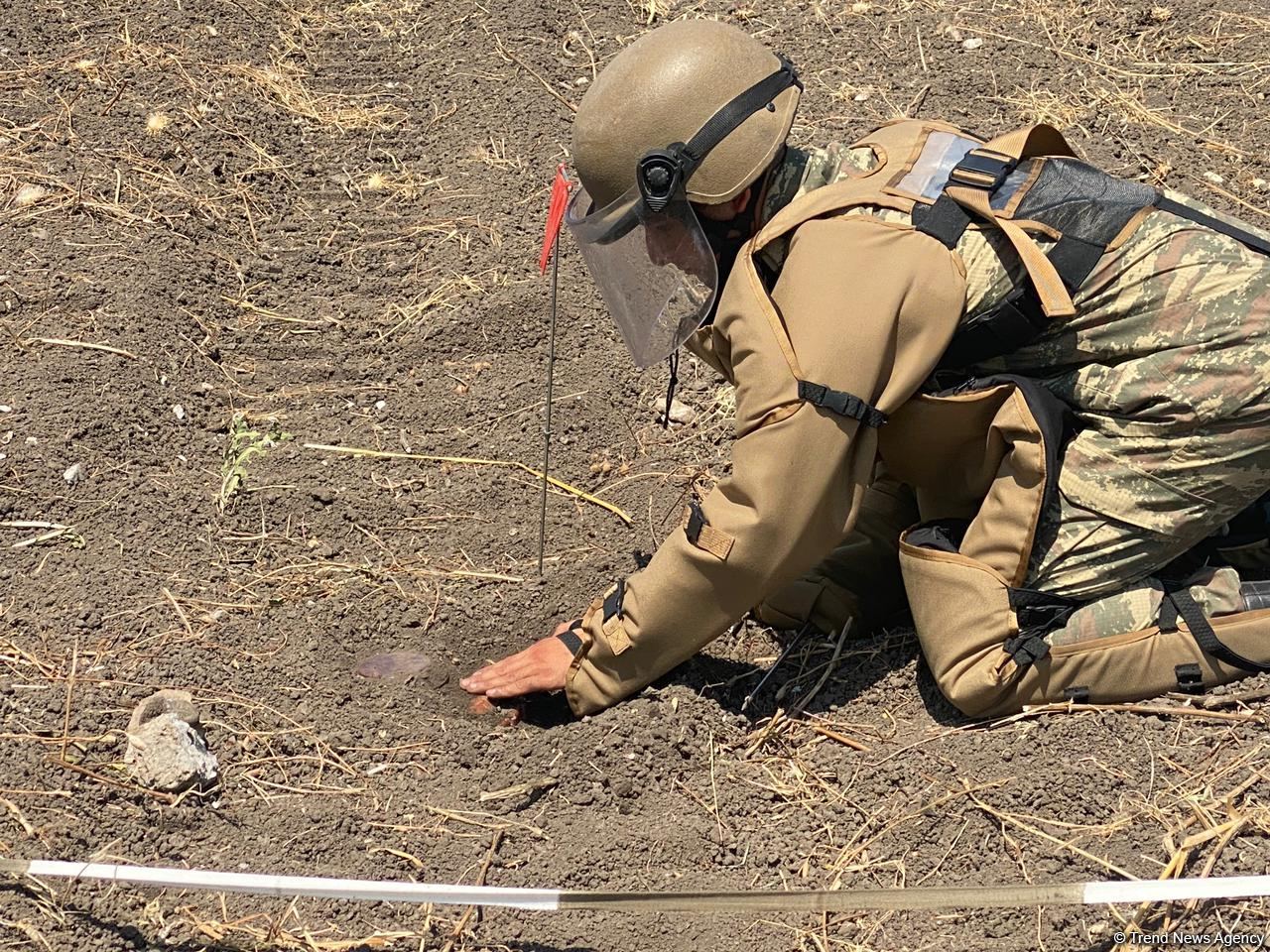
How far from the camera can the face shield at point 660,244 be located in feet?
8.50

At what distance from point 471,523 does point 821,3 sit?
3.33 meters

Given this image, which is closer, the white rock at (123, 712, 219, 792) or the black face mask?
the white rock at (123, 712, 219, 792)

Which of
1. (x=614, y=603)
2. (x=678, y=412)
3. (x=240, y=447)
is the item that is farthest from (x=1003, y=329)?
(x=240, y=447)

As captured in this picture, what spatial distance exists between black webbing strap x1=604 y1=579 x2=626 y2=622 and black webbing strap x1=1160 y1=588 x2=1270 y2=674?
1.18 meters

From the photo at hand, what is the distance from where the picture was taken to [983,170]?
2623 mm

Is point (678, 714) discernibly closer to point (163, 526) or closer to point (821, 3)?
point (163, 526)

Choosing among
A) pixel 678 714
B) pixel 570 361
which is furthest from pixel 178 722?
pixel 570 361

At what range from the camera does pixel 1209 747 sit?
9.02 ft

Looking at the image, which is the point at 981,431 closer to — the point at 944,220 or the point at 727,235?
the point at 944,220

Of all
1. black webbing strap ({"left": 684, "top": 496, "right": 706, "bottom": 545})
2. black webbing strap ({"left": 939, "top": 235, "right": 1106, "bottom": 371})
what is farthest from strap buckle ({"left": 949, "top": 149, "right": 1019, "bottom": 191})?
black webbing strap ({"left": 684, "top": 496, "right": 706, "bottom": 545})

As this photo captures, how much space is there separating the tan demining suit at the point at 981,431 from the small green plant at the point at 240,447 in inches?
47.7

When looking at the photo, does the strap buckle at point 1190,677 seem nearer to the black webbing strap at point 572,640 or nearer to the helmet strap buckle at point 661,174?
the black webbing strap at point 572,640

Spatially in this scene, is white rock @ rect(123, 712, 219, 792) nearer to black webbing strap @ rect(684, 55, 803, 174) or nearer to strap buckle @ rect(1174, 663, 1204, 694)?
black webbing strap @ rect(684, 55, 803, 174)

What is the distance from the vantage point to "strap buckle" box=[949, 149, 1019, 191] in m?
2.60
